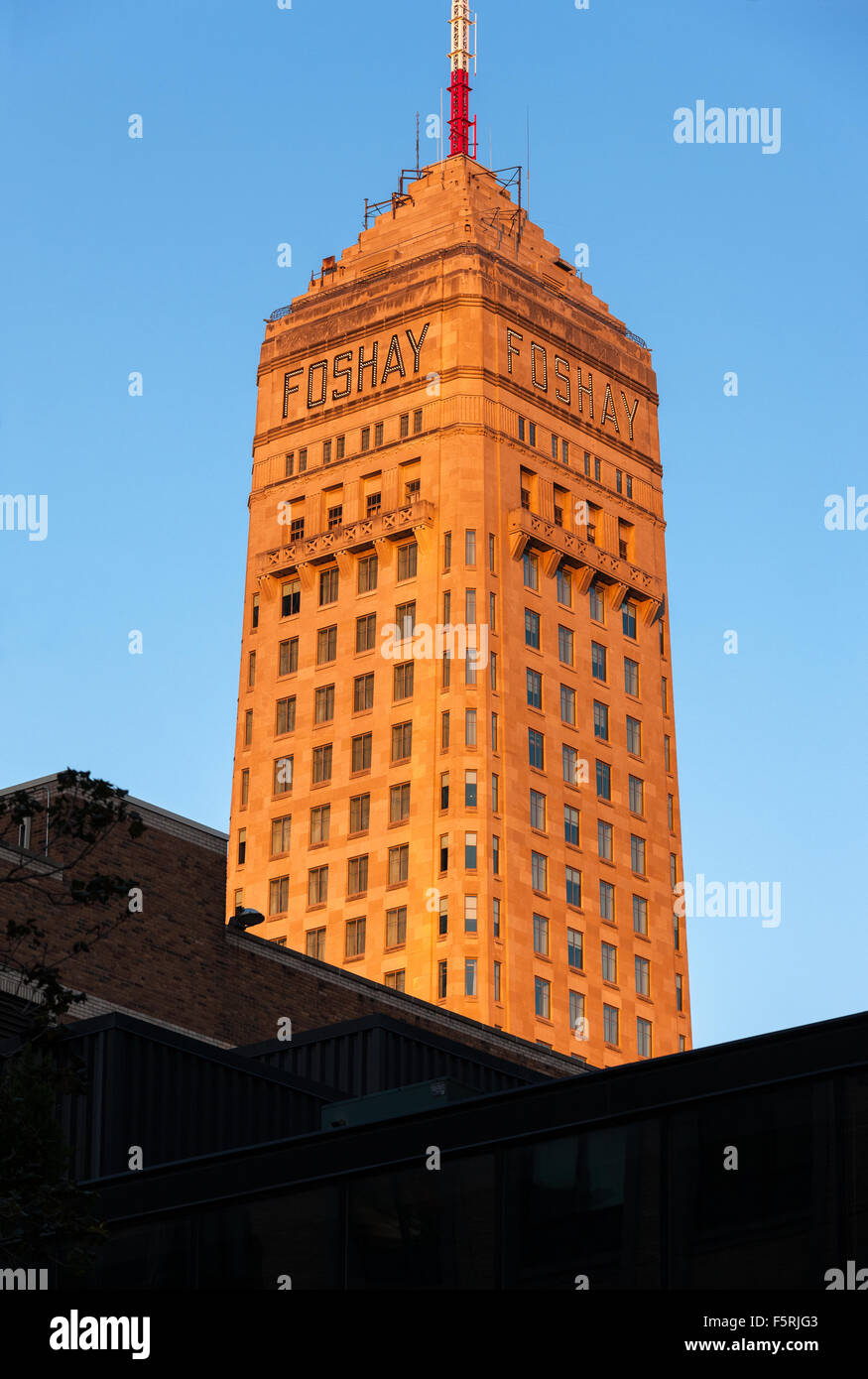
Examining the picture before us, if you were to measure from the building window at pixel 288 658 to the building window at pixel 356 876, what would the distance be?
10594 mm

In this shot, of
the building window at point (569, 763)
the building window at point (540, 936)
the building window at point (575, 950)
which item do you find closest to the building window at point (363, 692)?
the building window at point (569, 763)

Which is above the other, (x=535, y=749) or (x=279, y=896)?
(x=535, y=749)

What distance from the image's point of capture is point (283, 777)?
10762 centimetres

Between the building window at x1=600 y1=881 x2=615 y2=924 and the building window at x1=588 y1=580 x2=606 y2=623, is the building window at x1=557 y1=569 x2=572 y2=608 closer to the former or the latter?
the building window at x1=588 y1=580 x2=606 y2=623

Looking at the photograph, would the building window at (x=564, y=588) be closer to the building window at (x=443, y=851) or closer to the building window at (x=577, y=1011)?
the building window at (x=443, y=851)

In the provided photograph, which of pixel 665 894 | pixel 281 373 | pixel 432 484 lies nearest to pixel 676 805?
pixel 665 894

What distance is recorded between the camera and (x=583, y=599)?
111438 millimetres

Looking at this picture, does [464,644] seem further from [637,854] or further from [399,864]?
[637,854]

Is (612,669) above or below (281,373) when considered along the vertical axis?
below

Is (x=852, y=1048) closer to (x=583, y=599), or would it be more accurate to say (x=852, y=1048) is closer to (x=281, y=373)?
(x=583, y=599)

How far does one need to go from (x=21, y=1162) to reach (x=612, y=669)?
88.1 m

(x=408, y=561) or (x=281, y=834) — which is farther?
(x=408, y=561)

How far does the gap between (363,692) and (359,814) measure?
18.7 feet

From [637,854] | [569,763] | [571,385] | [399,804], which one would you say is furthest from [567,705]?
[571,385]
